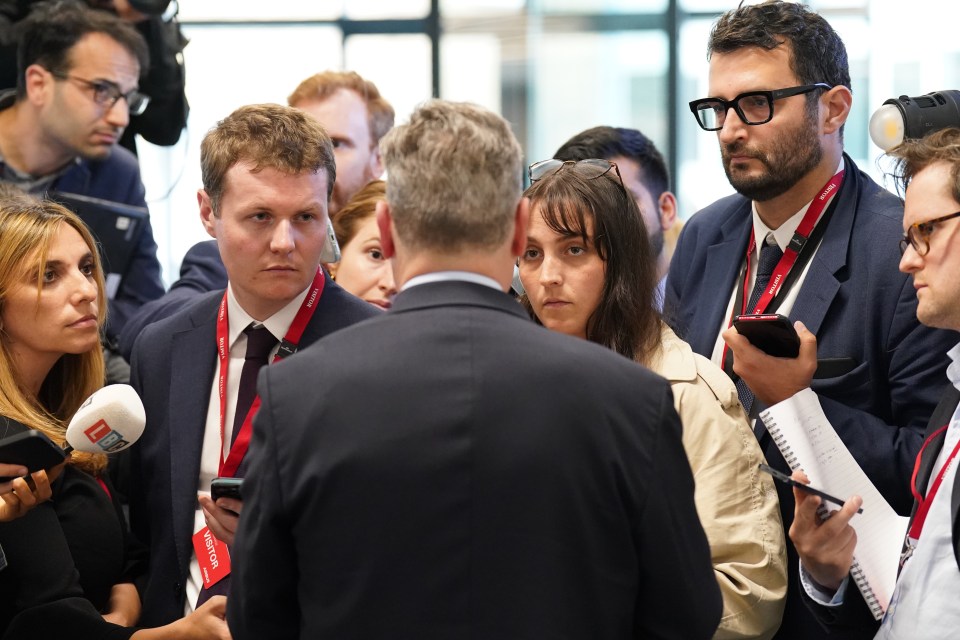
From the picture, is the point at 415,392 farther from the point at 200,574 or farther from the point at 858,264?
the point at 858,264

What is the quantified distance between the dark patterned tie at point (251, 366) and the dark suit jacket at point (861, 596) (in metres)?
1.29

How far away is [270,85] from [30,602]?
257 inches

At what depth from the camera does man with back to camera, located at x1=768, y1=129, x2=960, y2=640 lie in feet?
7.03

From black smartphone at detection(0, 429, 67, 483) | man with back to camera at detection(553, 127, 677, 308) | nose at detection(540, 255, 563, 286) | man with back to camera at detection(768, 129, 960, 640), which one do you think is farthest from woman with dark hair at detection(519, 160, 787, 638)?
man with back to camera at detection(553, 127, 677, 308)

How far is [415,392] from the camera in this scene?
1649 mm

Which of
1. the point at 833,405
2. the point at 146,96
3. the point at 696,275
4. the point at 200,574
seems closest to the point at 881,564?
the point at 833,405

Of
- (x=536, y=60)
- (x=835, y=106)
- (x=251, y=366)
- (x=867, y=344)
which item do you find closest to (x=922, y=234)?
(x=867, y=344)

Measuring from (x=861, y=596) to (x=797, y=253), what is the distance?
0.91 m

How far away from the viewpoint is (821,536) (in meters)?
2.30

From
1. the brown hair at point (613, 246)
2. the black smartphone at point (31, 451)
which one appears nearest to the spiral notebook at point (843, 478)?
the brown hair at point (613, 246)

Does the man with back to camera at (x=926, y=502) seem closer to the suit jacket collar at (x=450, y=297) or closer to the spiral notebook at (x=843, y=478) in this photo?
the spiral notebook at (x=843, y=478)

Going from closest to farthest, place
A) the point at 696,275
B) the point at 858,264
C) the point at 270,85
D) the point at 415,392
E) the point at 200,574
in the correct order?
1. the point at 415,392
2. the point at 200,574
3. the point at 858,264
4. the point at 696,275
5. the point at 270,85

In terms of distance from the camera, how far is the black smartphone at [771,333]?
100 inches

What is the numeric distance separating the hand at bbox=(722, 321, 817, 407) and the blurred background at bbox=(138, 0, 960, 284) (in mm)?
5971
